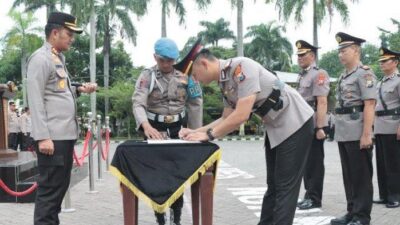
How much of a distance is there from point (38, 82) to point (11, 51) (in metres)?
41.6

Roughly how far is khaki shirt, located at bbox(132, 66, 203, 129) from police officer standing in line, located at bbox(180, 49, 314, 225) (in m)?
0.75

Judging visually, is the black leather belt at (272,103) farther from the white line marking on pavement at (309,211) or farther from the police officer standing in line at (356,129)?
the white line marking on pavement at (309,211)

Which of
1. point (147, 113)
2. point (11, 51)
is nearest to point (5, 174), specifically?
point (147, 113)

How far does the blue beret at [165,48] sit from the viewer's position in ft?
15.0

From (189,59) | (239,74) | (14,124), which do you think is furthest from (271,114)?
(14,124)

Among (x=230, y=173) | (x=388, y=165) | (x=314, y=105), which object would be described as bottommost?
(x=230, y=173)

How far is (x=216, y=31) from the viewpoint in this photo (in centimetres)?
5225

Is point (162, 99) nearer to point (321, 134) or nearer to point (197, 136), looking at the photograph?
point (197, 136)

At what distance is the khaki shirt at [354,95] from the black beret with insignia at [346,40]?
0.26 meters

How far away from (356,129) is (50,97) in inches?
117

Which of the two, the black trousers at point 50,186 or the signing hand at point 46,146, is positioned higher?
the signing hand at point 46,146

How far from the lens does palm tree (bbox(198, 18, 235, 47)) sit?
52.2m

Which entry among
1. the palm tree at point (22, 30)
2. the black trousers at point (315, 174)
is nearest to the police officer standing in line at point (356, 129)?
the black trousers at point (315, 174)

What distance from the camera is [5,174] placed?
6.91m
